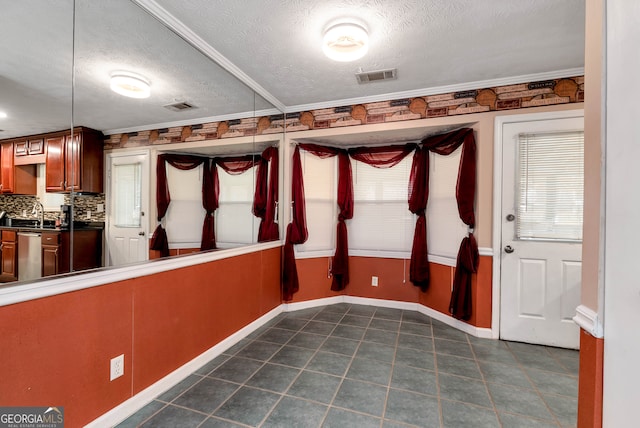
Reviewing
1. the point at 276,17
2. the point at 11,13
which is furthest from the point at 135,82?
the point at 276,17

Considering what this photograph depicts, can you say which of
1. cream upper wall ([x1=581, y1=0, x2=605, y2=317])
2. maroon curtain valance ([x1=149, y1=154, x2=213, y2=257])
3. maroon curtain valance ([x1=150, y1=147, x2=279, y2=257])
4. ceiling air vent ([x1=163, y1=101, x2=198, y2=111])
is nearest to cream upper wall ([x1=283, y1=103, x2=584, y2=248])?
cream upper wall ([x1=581, y1=0, x2=605, y2=317])

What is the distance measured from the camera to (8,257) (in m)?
1.24

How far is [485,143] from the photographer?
276cm

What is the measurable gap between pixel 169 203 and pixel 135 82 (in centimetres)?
84

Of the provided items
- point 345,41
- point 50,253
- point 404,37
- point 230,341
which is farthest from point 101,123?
point 404,37

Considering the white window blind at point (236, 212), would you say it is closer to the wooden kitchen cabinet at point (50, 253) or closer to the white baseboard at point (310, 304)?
the white baseboard at point (310, 304)

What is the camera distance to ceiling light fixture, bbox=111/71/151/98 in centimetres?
168

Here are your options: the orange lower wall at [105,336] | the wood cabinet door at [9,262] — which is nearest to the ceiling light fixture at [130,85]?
the wood cabinet door at [9,262]

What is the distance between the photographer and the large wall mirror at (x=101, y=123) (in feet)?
4.27

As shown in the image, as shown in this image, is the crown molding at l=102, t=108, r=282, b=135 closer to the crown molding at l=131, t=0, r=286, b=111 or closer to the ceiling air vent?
the ceiling air vent

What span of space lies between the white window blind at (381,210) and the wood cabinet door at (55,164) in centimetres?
304

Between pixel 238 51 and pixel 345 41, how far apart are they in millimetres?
915

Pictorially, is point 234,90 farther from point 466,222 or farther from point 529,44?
point 466,222

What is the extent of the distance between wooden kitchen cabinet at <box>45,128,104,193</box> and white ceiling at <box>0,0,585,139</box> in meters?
0.07
